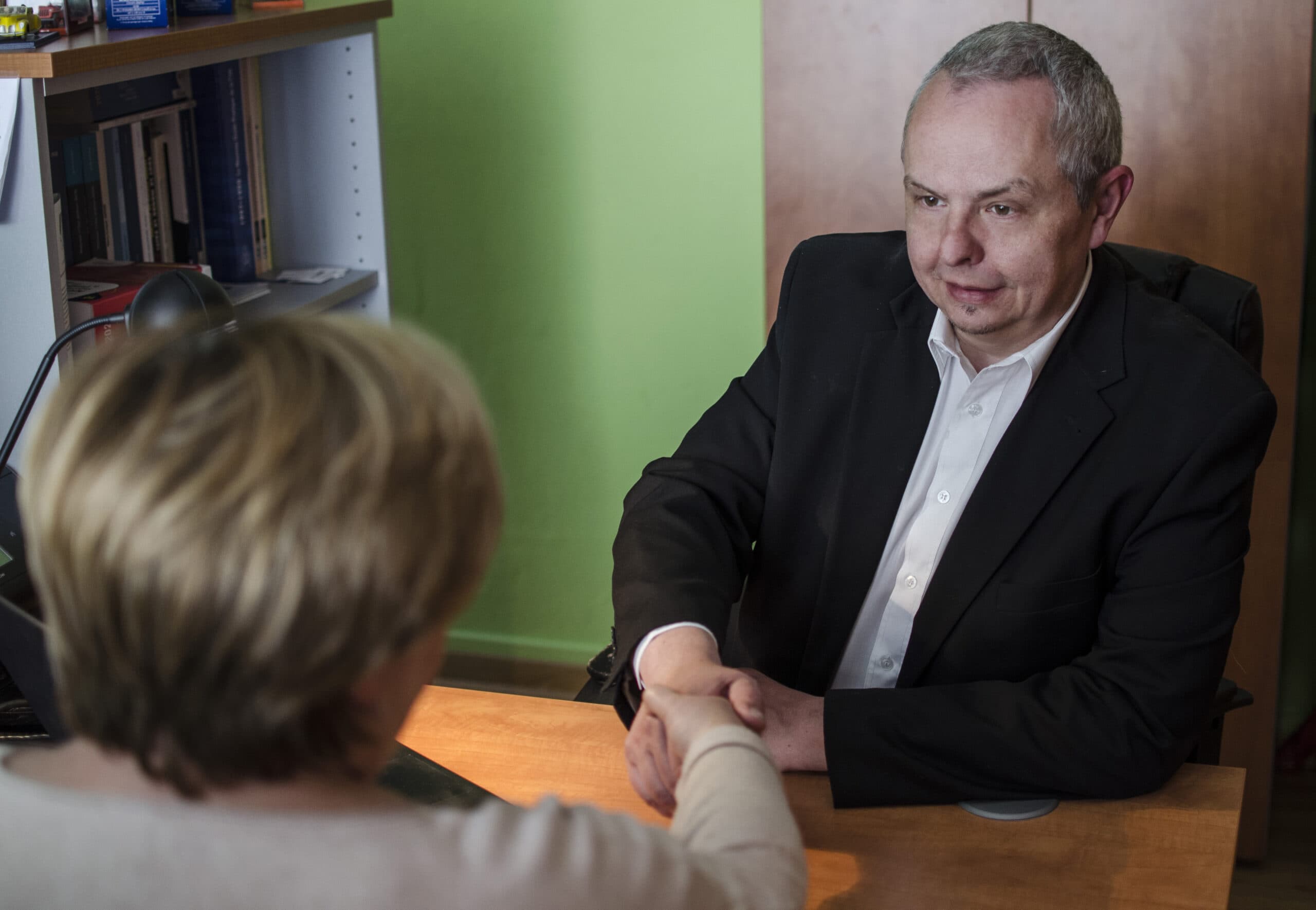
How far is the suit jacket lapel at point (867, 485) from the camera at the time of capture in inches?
60.4

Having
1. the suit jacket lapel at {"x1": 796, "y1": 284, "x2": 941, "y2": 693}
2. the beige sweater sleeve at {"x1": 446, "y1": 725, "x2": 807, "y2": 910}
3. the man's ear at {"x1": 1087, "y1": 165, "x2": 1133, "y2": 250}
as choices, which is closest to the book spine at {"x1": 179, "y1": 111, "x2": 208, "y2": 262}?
the suit jacket lapel at {"x1": 796, "y1": 284, "x2": 941, "y2": 693}

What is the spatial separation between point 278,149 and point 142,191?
312 mm

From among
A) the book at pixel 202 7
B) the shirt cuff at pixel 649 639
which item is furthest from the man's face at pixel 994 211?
the book at pixel 202 7

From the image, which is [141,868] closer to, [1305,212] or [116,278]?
[116,278]

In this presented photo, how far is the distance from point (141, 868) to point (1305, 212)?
2.11 m

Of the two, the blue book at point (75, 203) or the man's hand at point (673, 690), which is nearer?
the man's hand at point (673, 690)

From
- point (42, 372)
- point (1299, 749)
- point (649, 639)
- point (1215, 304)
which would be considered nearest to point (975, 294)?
point (1215, 304)

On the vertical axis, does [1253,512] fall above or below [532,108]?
below

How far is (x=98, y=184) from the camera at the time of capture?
6.16 ft

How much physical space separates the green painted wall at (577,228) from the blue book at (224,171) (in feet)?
1.80

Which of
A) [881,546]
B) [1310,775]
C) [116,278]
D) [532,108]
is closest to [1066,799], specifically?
[881,546]

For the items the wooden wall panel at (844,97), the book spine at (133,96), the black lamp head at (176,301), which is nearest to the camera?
the black lamp head at (176,301)

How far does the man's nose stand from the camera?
1.47 metres

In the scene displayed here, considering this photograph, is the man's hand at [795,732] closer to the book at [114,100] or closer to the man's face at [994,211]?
the man's face at [994,211]
